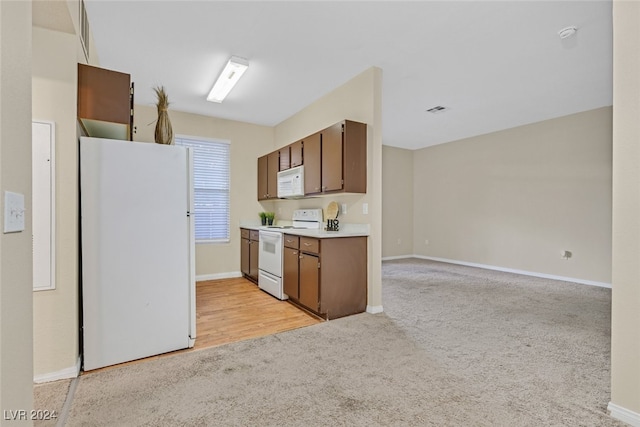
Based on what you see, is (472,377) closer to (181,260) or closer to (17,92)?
(181,260)

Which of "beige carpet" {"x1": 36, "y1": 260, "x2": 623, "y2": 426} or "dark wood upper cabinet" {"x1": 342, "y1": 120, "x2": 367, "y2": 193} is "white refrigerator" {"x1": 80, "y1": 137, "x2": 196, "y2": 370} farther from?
"dark wood upper cabinet" {"x1": 342, "y1": 120, "x2": 367, "y2": 193}

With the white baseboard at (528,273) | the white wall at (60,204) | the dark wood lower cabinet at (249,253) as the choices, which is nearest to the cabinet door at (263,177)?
the dark wood lower cabinet at (249,253)

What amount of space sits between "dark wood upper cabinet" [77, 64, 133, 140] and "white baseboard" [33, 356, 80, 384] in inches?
69.8

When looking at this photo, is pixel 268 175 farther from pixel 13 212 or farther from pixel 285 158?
pixel 13 212

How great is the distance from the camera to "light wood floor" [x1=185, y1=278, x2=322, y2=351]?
9.41ft

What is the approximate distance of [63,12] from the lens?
77.0 inches

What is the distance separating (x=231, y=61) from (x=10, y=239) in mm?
2948

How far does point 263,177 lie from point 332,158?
2154 millimetres

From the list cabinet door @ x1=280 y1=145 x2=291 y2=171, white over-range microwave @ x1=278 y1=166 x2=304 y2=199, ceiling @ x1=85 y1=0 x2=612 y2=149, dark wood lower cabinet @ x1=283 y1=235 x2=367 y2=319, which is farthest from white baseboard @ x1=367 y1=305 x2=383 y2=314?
ceiling @ x1=85 y1=0 x2=612 y2=149

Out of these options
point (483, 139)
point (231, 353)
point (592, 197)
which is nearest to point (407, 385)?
point (231, 353)

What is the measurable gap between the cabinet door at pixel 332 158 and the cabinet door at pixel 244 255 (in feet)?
6.70

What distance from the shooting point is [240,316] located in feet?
11.0

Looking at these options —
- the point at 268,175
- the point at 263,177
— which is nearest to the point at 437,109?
the point at 268,175

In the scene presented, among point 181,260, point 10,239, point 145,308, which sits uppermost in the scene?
point 10,239
